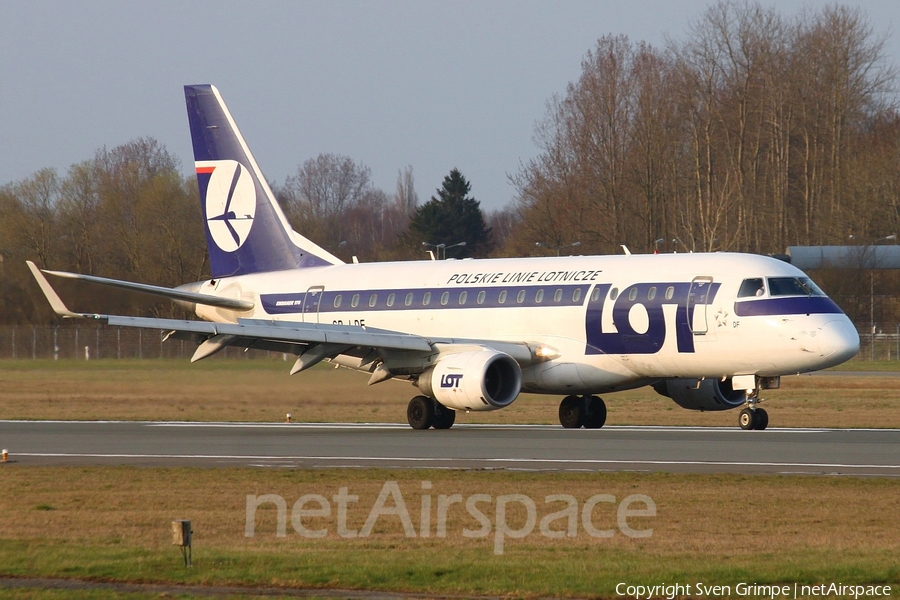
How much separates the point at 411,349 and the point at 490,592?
18553 mm

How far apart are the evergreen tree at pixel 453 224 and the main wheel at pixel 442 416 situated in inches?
3109

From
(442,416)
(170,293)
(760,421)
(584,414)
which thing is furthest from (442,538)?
(170,293)

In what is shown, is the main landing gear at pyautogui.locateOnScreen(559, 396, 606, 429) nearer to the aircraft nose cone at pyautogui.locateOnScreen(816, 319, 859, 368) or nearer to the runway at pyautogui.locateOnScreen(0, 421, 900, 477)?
the runway at pyautogui.locateOnScreen(0, 421, 900, 477)

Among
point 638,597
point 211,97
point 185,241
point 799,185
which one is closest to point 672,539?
point 638,597

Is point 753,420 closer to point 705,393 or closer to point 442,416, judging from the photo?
point 705,393

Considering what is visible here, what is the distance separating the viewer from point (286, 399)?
30.8m

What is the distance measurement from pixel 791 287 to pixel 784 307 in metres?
0.53

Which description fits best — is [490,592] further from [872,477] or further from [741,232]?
[741,232]

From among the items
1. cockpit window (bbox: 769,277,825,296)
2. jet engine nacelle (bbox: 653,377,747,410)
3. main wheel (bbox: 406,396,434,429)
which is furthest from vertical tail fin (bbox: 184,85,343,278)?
cockpit window (bbox: 769,277,825,296)

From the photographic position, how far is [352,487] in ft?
54.9

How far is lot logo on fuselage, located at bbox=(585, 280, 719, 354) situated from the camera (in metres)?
26.5

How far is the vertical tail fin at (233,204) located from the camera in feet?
115

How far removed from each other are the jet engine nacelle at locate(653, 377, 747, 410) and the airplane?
0.10 ft

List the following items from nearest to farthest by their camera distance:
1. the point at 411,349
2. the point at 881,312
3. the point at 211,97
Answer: the point at 411,349 → the point at 211,97 → the point at 881,312
